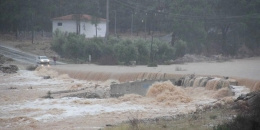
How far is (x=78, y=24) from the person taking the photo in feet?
235

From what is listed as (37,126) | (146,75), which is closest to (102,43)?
(146,75)

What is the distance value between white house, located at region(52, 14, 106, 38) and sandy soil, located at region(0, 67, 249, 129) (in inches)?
1478

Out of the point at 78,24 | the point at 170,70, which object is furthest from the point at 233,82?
the point at 78,24

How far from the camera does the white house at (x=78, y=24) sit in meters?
72.4

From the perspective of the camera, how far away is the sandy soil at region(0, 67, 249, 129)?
2097 centimetres

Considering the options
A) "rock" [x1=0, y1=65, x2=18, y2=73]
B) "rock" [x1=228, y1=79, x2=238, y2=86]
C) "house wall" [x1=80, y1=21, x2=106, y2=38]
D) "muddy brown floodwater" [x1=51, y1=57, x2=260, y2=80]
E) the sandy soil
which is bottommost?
"rock" [x1=0, y1=65, x2=18, y2=73]

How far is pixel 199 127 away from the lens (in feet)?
51.6

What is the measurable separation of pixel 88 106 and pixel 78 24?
47201 millimetres

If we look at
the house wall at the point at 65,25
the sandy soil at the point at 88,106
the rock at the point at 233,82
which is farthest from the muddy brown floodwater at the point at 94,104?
the house wall at the point at 65,25

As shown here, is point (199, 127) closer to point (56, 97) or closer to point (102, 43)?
point (56, 97)

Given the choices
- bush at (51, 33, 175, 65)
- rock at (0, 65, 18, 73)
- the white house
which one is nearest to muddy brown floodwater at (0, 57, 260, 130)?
rock at (0, 65, 18, 73)

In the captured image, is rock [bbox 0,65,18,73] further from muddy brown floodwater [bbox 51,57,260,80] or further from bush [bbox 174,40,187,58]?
bush [bbox 174,40,187,58]

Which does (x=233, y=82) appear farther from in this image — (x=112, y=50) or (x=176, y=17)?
(x=176, y=17)

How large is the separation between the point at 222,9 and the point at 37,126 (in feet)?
208
